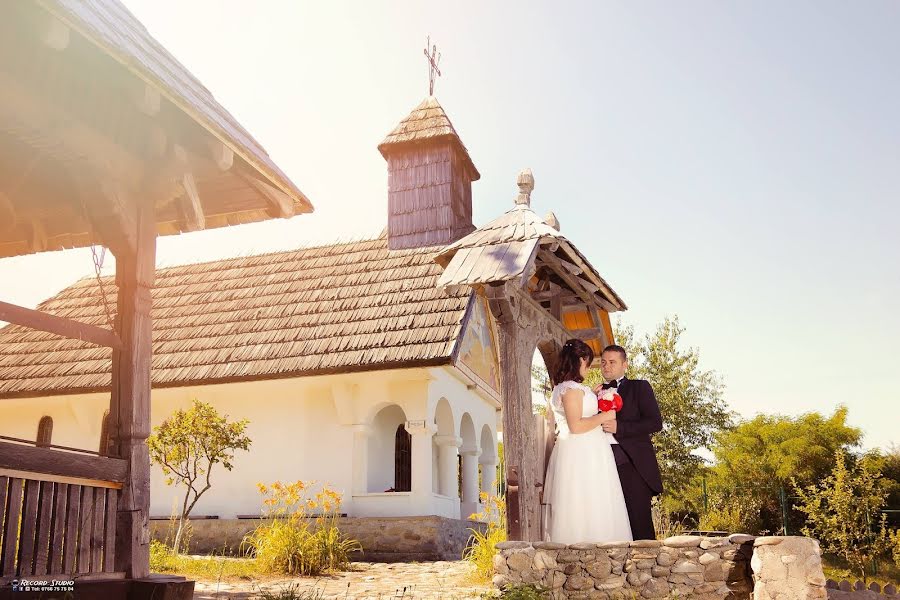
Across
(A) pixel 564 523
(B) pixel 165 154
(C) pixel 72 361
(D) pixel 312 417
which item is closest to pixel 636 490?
(A) pixel 564 523

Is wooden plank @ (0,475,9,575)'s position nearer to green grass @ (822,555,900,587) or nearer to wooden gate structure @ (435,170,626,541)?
wooden gate structure @ (435,170,626,541)

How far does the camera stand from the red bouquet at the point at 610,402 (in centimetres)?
753

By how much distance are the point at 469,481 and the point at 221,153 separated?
13.0m

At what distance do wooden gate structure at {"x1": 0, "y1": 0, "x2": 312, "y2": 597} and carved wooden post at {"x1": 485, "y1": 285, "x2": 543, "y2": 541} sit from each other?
258 cm

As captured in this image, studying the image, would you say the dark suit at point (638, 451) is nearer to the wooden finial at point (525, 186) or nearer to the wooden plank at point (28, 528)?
the wooden finial at point (525, 186)

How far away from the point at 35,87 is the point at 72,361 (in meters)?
12.9

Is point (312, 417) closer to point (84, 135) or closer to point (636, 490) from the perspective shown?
point (636, 490)

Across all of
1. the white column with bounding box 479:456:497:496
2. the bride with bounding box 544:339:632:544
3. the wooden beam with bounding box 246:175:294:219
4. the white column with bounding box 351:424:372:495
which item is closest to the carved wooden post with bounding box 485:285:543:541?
the bride with bounding box 544:339:632:544

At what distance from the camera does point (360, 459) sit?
48.8ft

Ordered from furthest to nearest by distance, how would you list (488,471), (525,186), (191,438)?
(488,471)
(191,438)
(525,186)

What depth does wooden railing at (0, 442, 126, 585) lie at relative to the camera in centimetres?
479

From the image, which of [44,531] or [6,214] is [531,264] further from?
[44,531]

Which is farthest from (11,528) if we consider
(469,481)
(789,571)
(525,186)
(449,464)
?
(469,481)

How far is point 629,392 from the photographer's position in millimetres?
7605
